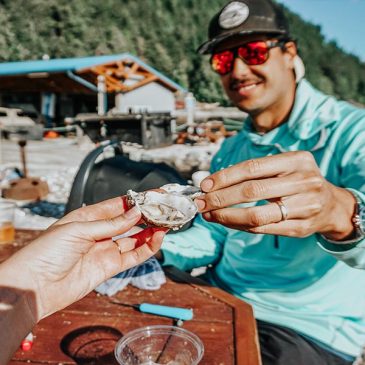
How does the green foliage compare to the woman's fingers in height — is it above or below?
above

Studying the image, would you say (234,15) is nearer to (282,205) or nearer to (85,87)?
(282,205)

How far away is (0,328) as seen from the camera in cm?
113

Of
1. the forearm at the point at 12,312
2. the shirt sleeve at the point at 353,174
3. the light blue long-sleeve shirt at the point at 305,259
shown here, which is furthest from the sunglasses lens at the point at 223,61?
the forearm at the point at 12,312

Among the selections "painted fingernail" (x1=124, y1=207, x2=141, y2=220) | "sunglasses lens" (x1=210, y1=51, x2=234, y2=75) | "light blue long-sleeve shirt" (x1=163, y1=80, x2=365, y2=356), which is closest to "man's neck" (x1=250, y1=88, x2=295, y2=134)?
"light blue long-sleeve shirt" (x1=163, y1=80, x2=365, y2=356)

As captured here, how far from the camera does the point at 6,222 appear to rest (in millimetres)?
2594

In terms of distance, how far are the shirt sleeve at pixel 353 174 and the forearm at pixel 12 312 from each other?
43.7 inches

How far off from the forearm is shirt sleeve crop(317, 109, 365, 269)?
3.64 feet

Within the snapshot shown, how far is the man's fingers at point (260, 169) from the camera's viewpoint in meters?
1.31

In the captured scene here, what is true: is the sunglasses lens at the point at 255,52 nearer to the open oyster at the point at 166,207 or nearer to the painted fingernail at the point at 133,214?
the open oyster at the point at 166,207

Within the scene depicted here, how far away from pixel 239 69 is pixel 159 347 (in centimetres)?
193

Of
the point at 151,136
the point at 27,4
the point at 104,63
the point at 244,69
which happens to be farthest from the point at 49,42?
the point at 244,69

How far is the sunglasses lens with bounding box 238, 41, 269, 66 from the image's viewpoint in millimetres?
2693

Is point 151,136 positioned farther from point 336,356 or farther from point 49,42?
point 49,42

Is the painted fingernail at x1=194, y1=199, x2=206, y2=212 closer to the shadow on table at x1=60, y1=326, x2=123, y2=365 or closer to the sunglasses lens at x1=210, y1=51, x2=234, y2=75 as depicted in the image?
the shadow on table at x1=60, y1=326, x2=123, y2=365
